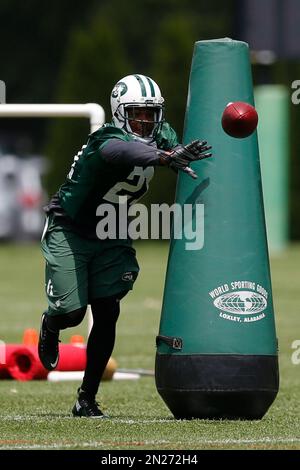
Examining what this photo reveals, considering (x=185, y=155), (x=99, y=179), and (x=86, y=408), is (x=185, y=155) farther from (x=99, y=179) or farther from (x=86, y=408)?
(x=86, y=408)

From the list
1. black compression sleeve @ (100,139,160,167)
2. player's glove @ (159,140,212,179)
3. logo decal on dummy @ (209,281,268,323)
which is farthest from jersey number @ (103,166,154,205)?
logo decal on dummy @ (209,281,268,323)

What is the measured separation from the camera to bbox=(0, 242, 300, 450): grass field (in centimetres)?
572

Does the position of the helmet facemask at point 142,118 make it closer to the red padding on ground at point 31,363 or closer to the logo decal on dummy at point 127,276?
the logo decal on dummy at point 127,276

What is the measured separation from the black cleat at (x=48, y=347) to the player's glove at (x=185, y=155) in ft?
3.96

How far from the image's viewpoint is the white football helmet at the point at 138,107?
256 inches

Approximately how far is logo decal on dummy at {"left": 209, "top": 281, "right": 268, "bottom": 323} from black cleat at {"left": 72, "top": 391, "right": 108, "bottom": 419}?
811mm

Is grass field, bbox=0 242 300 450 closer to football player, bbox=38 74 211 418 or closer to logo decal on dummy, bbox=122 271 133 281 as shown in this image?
football player, bbox=38 74 211 418

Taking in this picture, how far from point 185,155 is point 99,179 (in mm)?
605

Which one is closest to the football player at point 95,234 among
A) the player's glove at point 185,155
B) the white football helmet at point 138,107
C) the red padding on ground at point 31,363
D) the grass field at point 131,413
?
the white football helmet at point 138,107

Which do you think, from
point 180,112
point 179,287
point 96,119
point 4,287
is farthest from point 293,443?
point 180,112

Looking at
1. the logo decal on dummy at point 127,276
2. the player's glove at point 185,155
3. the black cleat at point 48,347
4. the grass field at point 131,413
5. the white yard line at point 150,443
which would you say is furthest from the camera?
the black cleat at point 48,347
